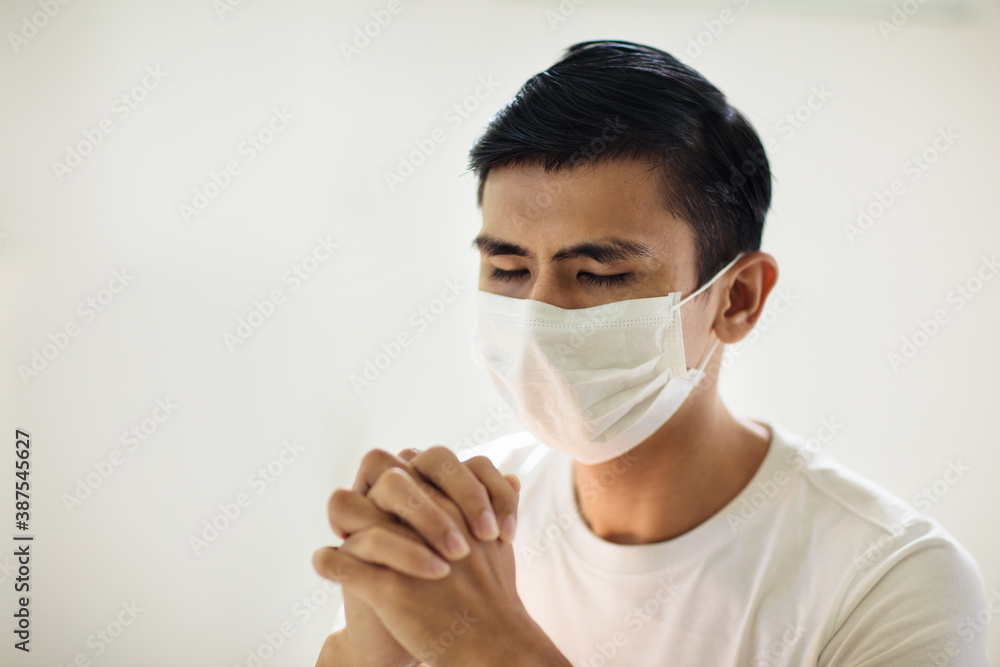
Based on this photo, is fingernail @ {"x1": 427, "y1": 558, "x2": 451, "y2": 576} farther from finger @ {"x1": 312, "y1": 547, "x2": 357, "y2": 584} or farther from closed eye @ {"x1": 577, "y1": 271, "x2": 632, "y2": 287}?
closed eye @ {"x1": 577, "y1": 271, "x2": 632, "y2": 287}

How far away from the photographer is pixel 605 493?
4.16 feet

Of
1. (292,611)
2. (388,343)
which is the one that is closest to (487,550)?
(388,343)

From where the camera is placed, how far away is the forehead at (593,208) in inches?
42.3

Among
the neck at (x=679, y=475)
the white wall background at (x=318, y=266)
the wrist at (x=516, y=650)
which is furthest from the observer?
the white wall background at (x=318, y=266)

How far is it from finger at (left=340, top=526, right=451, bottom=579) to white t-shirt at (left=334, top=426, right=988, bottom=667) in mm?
422

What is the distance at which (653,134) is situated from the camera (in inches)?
44.1

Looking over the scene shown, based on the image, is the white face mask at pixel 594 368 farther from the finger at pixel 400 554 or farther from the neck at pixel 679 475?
the finger at pixel 400 554

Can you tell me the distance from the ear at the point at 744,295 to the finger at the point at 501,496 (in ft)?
1.76

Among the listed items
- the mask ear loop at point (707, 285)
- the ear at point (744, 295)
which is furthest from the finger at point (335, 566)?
the ear at point (744, 295)

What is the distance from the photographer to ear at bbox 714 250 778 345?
1222 mm

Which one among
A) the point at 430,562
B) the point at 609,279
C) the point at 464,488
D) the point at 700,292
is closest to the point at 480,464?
the point at 464,488

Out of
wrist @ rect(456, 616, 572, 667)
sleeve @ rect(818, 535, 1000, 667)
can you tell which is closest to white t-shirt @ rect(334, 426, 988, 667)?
sleeve @ rect(818, 535, 1000, 667)

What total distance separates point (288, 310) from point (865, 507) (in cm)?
147

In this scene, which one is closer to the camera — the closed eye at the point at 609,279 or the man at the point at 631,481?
the man at the point at 631,481
